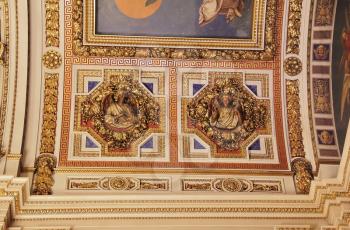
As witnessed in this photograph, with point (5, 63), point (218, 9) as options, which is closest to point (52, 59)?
point (5, 63)

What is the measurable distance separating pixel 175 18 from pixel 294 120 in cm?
294

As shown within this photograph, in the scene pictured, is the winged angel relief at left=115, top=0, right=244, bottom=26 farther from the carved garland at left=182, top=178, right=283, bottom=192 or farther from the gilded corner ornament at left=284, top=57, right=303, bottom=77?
the carved garland at left=182, top=178, right=283, bottom=192

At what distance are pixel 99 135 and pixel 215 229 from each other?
2886 millimetres

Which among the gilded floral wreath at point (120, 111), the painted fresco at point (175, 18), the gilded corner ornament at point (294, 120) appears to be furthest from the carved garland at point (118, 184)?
the painted fresco at point (175, 18)

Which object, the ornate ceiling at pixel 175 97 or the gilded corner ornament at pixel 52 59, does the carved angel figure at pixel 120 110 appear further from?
the gilded corner ornament at pixel 52 59

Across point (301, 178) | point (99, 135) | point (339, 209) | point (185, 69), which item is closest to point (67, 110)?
point (99, 135)

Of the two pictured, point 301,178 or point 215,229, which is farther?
point 301,178

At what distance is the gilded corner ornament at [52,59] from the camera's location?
39.7 feet

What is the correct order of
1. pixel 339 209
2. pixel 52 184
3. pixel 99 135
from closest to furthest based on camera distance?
pixel 339 209
pixel 52 184
pixel 99 135

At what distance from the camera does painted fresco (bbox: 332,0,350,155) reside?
448 inches

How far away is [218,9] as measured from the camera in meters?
12.1

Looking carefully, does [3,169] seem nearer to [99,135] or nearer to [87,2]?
[99,135]

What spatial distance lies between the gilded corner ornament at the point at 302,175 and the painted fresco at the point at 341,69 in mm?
704

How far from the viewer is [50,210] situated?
10414 mm
